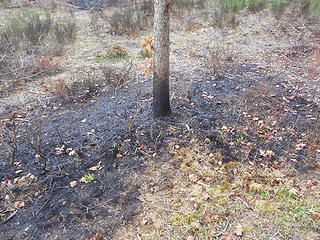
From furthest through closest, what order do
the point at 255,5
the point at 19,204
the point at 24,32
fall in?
1. the point at 255,5
2. the point at 24,32
3. the point at 19,204

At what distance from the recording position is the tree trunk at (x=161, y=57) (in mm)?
3305

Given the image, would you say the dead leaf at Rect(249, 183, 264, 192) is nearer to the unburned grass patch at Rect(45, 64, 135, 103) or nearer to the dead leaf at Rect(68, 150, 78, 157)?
the dead leaf at Rect(68, 150, 78, 157)

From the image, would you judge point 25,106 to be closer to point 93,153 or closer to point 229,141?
point 93,153

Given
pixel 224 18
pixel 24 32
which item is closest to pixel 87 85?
pixel 24 32

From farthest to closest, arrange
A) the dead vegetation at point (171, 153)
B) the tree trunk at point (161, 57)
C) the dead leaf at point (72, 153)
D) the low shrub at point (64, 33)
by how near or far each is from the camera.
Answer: the low shrub at point (64, 33) < the dead leaf at point (72, 153) < the tree trunk at point (161, 57) < the dead vegetation at point (171, 153)

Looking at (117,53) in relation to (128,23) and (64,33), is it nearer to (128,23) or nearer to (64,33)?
(64,33)

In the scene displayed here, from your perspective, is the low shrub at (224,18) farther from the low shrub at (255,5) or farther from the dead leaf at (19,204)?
the dead leaf at (19,204)

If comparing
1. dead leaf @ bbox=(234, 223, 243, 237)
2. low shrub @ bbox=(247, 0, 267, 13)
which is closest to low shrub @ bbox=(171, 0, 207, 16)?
low shrub @ bbox=(247, 0, 267, 13)

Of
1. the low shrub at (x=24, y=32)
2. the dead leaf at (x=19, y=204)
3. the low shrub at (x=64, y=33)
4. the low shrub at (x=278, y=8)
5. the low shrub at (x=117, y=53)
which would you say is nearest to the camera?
the dead leaf at (x=19, y=204)

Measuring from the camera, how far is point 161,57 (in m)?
3.57

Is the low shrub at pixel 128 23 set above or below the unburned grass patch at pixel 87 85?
above

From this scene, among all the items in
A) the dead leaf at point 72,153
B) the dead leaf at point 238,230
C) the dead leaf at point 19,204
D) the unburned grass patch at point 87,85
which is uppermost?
the unburned grass patch at point 87,85

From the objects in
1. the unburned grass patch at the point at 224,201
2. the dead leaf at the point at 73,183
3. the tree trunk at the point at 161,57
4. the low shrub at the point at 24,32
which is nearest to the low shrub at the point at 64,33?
the low shrub at the point at 24,32

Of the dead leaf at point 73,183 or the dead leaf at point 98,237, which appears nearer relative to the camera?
the dead leaf at point 98,237
